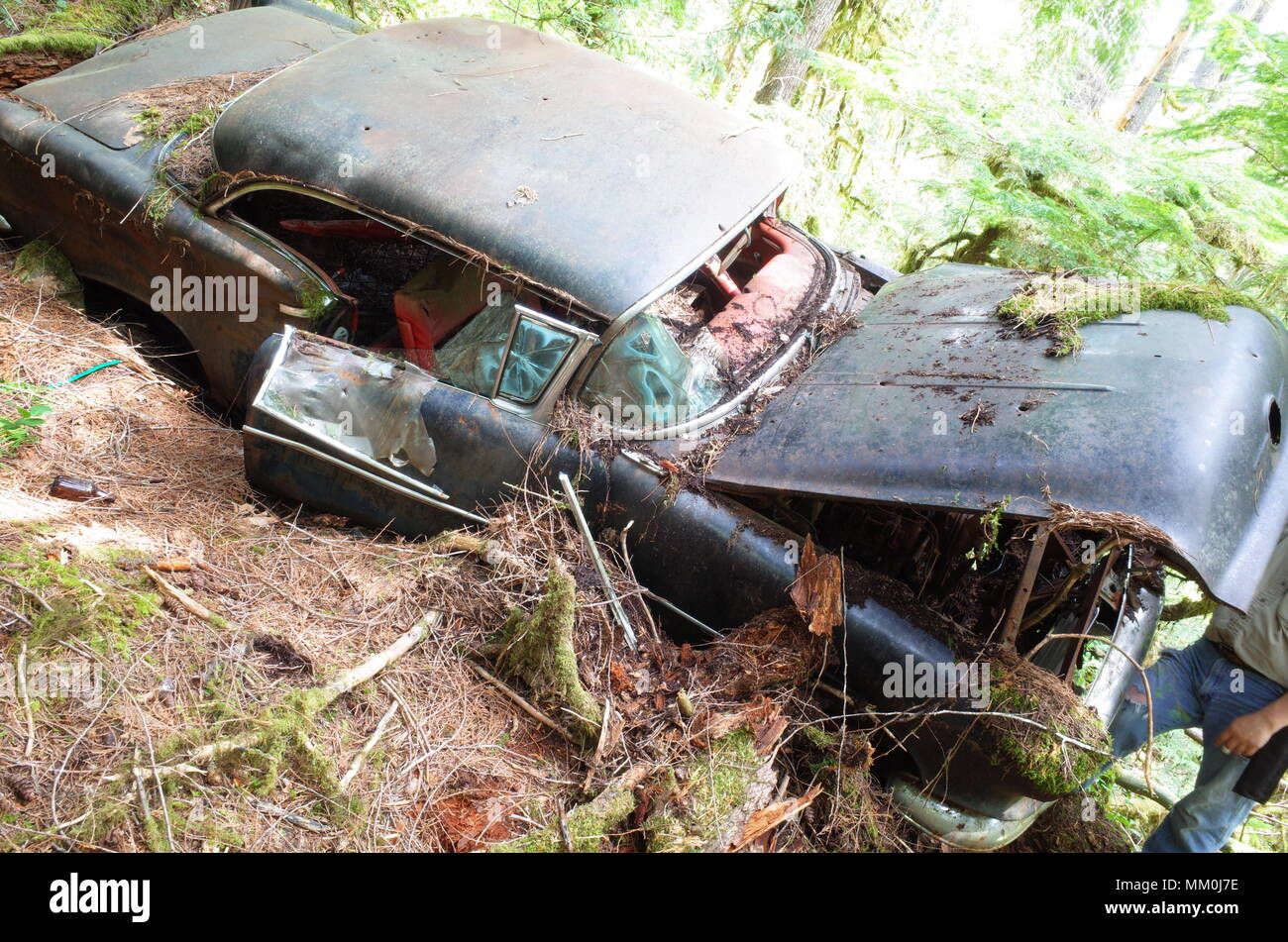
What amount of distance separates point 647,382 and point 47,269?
3140 millimetres

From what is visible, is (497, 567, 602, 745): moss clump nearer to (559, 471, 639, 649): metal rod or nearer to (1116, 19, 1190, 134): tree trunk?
(559, 471, 639, 649): metal rod

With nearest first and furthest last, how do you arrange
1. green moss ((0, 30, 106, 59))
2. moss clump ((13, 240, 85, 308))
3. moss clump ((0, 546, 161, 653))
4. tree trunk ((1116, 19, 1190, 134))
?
moss clump ((0, 546, 161, 653))
moss clump ((13, 240, 85, 308))
green moss ((0, 30, 106, 59))
tree trunk ((1116, 19, 1190, 134))

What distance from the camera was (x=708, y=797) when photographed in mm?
2613

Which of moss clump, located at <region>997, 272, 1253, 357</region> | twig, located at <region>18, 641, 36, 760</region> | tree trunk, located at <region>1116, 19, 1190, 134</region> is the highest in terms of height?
tree trunk, located at <region>1116, 19, 1190, 134</region>

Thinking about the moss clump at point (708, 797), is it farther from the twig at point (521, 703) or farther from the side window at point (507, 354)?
the side window at point (507, 354)

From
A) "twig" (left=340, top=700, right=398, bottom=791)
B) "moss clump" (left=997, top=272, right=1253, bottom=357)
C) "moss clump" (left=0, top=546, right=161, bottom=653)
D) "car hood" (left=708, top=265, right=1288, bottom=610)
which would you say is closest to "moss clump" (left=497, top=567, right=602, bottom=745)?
"twig" (left=340, top=700, right=398, bottom=791)

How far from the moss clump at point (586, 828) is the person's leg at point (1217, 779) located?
2.14 meters

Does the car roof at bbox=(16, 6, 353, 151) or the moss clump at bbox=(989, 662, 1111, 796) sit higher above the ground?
the car roof at bbox=(16, 6, 353, 151)

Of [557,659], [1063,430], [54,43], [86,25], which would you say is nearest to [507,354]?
[557,659]

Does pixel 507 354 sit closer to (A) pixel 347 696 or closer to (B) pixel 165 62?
(A) pixel 347 696

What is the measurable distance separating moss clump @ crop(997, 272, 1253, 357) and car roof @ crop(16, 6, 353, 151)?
12.5 feet

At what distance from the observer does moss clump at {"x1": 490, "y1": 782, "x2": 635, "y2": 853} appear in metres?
2.42

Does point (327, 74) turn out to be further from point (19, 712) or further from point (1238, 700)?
point (1238, 700)
